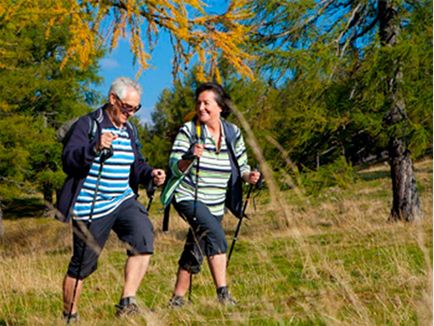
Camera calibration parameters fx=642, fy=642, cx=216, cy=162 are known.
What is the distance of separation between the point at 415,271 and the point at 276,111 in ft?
19.4

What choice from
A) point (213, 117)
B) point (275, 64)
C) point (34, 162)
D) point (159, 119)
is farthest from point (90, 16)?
point (159, 119)

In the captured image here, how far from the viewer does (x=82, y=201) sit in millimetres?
3865

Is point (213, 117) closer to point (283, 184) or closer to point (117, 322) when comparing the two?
point (117, 322)

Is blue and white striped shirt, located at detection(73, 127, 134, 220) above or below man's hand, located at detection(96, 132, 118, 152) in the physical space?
below

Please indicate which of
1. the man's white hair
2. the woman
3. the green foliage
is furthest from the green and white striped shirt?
the green foliage

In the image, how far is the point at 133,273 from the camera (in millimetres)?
3920

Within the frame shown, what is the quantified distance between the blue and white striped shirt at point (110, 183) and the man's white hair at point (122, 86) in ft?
0.73

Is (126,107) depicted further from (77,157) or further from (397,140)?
(397,140)

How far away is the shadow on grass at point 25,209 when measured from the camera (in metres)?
29.1

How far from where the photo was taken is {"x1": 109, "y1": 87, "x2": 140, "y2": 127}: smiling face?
3.88 metres

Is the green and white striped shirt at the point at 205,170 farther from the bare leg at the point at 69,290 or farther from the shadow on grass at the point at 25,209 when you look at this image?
the shadow on grass at the point at 25,209

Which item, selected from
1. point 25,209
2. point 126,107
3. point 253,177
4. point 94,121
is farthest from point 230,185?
point 25,209

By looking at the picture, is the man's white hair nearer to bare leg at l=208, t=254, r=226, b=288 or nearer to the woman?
the woman

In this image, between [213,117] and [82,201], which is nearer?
[82,201]
